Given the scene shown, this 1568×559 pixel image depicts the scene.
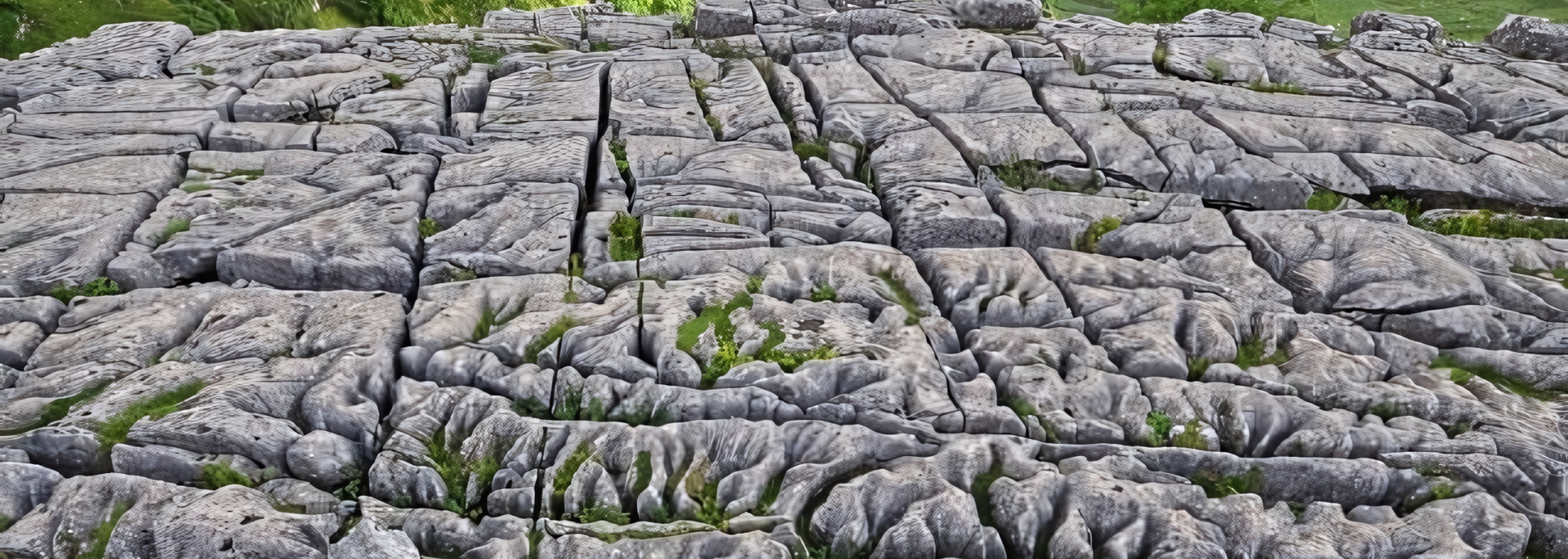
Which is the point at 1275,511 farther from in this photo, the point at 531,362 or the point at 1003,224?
the point at 531,362

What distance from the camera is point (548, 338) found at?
5.90 metres

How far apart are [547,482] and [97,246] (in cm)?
420

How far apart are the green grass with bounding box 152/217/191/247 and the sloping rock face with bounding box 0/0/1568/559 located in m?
0.08

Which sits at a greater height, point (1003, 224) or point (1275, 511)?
point (1003, 224)

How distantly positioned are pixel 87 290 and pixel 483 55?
4.73 m

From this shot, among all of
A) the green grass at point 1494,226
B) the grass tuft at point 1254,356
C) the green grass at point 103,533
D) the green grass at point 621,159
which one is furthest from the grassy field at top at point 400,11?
the grass tuft at point 1254,356

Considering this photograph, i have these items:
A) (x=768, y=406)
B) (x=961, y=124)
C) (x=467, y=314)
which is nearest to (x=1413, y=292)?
(x=961, y=124)

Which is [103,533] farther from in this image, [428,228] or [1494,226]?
[1494,226]

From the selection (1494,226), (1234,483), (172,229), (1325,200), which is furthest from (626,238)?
(1494,226)

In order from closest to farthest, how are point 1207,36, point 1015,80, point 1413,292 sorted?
1. point 1413,292
2. point 1015,80
3. point 1207,36

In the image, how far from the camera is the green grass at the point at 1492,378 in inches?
232

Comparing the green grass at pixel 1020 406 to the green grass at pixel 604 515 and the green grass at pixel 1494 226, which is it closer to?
the green grass at pixel 604 515

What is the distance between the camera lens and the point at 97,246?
262 inches

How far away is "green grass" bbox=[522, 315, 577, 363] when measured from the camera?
5805 millimetres
